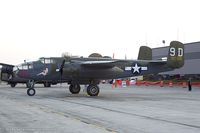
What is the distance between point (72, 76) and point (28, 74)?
3.07 m

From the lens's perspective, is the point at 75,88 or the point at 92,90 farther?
the point at 75,88

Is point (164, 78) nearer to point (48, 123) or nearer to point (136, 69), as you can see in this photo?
point (136, 69)

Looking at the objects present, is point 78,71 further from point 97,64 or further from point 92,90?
point 92,90

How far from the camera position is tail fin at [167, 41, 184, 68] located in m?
32.5

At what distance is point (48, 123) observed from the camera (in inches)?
503

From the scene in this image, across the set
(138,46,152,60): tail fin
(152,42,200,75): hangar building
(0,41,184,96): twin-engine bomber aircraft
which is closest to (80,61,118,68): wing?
(0,41,184,96): twin-engine bomber aircraft

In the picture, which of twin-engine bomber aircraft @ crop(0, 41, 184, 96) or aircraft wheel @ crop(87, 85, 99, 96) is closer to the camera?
twin-engine bomber aircraft @ crop(0, 41, 184, 96)

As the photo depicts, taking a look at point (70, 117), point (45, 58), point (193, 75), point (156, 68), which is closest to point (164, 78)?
point (193, 75)

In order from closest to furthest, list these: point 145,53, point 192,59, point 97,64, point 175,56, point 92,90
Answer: point 97,64 → point 92,90 → point 175,56 → point 145,53 → point 192,59

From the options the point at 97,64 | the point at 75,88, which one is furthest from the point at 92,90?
the point at 75,88

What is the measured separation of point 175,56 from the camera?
32969mm

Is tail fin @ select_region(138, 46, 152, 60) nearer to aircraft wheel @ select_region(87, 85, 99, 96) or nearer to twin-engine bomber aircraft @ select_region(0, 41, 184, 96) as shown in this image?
twin-engine bomber aircraft @ select_region(0, 41, 184, 96)

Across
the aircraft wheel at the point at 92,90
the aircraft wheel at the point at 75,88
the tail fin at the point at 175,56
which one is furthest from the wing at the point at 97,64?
the tail fin at the point at 175,56

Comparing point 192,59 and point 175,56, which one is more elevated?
point 192,59
